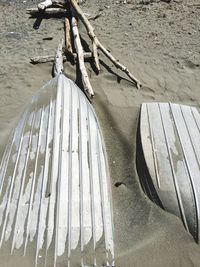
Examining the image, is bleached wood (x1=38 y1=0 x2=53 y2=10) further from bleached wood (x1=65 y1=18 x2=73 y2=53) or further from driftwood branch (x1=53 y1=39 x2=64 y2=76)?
driftwood branch (x1=53 y1=39 x2=64 y2=76)

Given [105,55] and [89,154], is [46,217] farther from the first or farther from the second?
[105,55]

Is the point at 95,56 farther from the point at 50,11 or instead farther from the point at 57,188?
the point at 57,188

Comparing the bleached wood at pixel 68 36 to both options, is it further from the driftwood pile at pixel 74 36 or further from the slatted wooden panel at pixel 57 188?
the slatted wooden panel at pixel 57 188

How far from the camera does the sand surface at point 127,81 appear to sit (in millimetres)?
3188

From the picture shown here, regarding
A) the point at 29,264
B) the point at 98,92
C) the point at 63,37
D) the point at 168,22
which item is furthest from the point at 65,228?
the point at 168,22

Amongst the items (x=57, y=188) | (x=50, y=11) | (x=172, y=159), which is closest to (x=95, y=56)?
(x=50, y=11)

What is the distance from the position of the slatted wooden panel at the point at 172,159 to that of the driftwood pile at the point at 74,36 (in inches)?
37.4

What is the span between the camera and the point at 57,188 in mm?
3305

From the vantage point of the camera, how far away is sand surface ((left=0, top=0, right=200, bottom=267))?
3.19m

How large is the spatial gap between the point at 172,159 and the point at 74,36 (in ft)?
9.43

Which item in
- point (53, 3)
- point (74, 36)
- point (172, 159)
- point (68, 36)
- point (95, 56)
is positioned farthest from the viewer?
point (53, 3)

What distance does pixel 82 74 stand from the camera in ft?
16.8

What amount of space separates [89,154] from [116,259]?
1.02m

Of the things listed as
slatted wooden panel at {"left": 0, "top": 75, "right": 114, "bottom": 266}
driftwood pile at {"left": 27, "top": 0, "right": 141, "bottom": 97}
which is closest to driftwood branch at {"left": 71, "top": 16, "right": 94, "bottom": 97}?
driftwood pile at {"left": 27, "top": 0, "right": 141, "bottom": 97}
